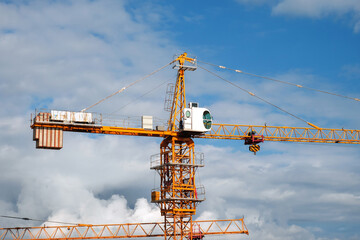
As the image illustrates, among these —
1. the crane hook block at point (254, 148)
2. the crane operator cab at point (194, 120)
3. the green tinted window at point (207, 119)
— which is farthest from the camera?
the crane hook block at point (254, 148)

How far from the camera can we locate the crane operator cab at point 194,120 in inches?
5512

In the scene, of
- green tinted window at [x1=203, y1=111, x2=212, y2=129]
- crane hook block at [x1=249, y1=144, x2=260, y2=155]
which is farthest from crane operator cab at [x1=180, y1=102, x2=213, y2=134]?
crane hook block at [x1=249, y1=144, x2=260, y2=155]

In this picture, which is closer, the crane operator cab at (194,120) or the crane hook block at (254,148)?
the crane operator cab at (194,120)

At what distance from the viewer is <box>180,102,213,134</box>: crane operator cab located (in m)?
140

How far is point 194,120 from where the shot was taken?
140250mm

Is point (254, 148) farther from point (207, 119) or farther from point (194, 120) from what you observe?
point (194, 120)

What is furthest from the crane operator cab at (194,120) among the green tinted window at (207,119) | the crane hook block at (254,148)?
the crane hook block at (254,148)

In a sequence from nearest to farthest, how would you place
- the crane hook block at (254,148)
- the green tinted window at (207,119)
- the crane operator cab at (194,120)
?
1. the crane operator cab at (194,120)
2. the green tinted window at (207,119)
3. the crane hook block at (254,148)

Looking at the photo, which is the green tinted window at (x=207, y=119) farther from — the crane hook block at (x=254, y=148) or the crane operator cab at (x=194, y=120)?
the crane hook block at (x=254, y=148)

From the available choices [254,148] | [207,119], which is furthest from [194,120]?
[254,148]

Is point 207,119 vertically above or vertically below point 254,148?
above

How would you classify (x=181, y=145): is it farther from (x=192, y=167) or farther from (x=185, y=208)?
(x=185, y=208)

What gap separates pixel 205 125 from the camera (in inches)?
5571

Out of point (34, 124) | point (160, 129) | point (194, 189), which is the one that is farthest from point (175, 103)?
point (34, 124)
